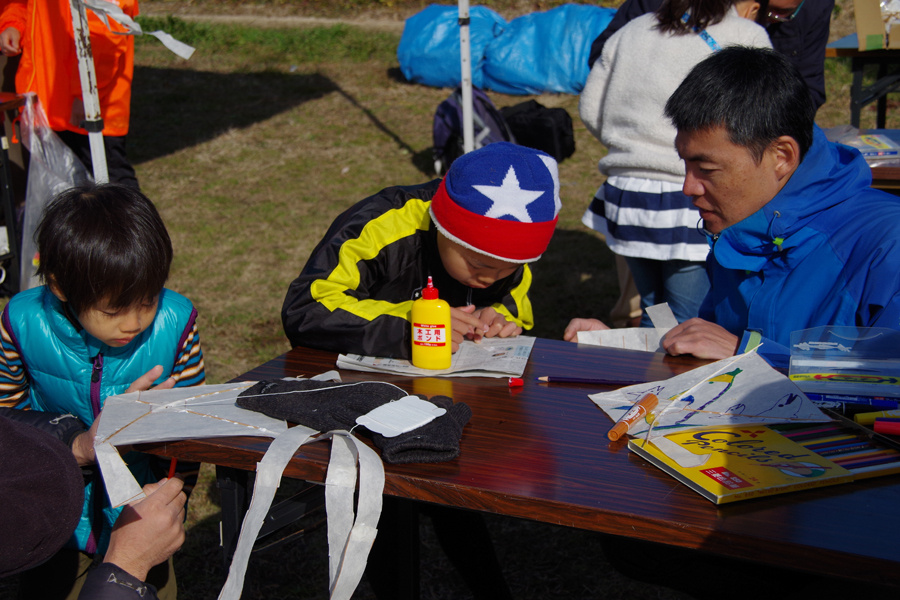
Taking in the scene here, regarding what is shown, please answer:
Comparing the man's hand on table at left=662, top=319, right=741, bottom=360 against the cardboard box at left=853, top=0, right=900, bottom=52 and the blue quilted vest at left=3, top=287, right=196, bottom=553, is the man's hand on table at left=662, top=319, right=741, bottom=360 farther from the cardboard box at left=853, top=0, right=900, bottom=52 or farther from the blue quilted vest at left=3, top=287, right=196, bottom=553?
the cardboard box at left=853, top=0, right=900, bottom=52

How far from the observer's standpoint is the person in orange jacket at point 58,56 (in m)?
3.94

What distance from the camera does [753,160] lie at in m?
1.78

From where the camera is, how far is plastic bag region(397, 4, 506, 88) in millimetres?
8297

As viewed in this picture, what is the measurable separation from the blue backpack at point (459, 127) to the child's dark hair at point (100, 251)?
15.4ft

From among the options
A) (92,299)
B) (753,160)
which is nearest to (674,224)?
(753,160)

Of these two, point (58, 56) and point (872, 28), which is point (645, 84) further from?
point (58, 56)

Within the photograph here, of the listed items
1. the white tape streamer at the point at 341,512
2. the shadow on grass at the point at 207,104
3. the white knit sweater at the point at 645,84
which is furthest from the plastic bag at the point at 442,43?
the white tape streamer at the point at 341,512

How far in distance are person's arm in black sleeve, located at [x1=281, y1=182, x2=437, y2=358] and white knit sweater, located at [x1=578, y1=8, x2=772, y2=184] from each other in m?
0.88

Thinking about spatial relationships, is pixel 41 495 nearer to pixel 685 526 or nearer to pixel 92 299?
pixel 92 299

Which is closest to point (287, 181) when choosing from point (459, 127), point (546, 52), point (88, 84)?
point (459, 127)

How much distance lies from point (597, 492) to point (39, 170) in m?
3.38

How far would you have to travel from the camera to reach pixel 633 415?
140 centimetres

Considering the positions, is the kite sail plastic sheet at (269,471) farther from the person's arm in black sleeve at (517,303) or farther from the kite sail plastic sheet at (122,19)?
the kite sail plastic sheet at (122,19)

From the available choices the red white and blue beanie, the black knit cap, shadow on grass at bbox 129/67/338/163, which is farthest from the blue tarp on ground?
the black knit cap
